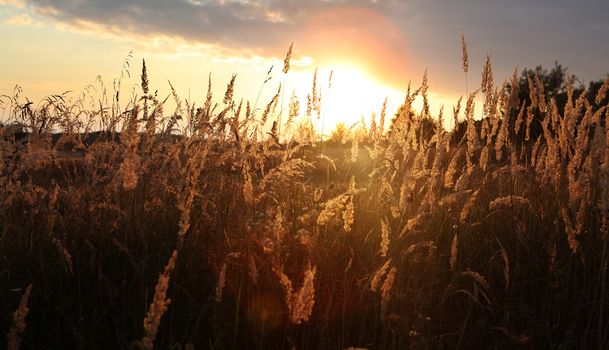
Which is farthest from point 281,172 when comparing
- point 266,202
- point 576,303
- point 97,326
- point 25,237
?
point 576,303

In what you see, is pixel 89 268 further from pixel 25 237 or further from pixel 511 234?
pixel 511 234

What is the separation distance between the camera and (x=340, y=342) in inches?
81.8

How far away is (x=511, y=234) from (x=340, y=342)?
1466 mm

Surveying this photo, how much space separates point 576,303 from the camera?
2.55 m

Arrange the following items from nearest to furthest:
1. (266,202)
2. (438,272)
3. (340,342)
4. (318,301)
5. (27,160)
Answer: (340,342) → (318,301) → (438,272) → (27,160) → (266,202)

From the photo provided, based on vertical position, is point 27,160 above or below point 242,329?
above

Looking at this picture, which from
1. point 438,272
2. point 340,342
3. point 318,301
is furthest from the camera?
point 438,272

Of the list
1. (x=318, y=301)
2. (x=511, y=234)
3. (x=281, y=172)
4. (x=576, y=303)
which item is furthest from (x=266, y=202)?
(x=576, y=303)

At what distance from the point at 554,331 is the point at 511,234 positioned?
75 centimetres

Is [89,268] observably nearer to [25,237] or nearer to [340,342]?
[25,237]

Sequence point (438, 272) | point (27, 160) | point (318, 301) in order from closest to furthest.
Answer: point (318, 301), point (438, 272), point (27, 160)

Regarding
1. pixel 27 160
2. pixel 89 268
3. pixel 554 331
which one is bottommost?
pixel 554 331

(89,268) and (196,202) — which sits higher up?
(196,202)

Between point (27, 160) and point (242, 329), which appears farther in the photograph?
point (27, 160)
